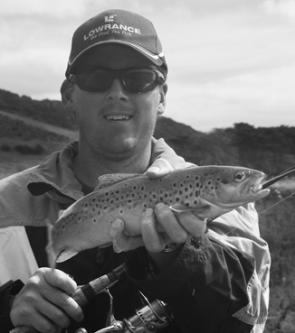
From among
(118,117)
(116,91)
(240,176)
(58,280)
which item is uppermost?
(116,91)

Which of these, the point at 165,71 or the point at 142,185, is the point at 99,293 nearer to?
the point at 142,185

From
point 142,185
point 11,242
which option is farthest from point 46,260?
point 142,185

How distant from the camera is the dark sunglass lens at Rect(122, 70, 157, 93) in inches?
210

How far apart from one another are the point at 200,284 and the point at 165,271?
25 centimetres

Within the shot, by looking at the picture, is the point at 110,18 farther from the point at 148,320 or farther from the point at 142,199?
the point at 148,320

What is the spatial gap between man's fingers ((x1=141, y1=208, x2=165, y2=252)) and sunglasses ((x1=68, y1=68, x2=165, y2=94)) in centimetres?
162

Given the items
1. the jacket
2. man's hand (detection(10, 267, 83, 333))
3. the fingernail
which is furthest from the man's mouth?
man's hand (detection(10, 267, 83, 333))

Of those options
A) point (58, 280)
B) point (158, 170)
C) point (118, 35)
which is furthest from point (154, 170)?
point (118, 35)

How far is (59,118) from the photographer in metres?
50.9

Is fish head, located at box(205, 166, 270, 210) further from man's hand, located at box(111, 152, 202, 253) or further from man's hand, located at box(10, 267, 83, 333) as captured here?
man's hand, located at box(10, 267, 83, 333)

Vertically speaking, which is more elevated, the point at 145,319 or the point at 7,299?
the point at 7,299

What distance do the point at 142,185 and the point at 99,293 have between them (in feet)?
2.79

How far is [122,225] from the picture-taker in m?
4.18

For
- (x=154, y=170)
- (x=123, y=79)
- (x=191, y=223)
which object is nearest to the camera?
(x=191, y=223)
